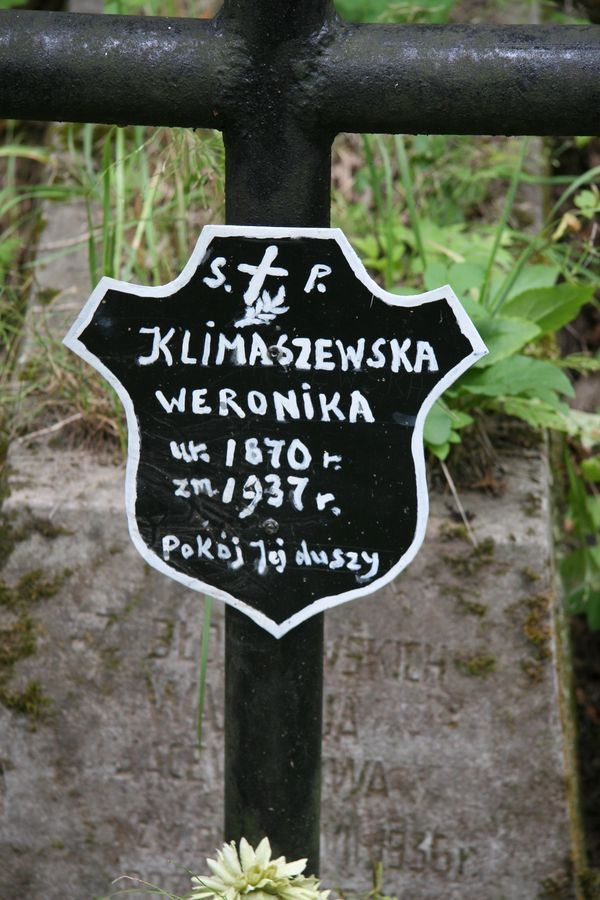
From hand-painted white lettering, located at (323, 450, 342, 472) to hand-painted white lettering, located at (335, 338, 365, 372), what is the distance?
0.32ft

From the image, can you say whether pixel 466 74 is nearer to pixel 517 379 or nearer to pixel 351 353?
pixel 351 353

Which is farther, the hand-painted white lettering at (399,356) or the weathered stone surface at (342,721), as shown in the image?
the weathered stone surface at (342,721)

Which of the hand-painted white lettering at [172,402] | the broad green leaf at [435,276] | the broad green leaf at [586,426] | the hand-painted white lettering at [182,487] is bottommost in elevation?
the broad green leaf at [586,426]

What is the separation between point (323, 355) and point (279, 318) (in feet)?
0.19

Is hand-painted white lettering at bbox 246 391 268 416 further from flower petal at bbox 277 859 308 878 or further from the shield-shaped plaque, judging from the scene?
flower petal at bbox 277 859 308 878

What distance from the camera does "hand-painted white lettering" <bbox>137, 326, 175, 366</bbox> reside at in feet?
3.64

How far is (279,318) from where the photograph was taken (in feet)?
3.59

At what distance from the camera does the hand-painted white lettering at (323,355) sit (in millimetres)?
1099

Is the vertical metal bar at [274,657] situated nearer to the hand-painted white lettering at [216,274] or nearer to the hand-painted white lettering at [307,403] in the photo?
the hand-painted white lettering at [216,274]

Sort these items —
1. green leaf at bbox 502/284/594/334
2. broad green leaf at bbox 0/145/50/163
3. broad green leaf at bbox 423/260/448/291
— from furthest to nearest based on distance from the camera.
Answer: broad green leaf at bbox 0/145/50/163 < green leaf at bbox 502/284/594/334 < broad green leaf at bbox 423/260/448/291

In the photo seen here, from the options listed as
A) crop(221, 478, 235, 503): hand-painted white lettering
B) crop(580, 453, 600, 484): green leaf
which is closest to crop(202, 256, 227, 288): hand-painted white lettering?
crop(221, 478, 235, 503): hand-painted white lettering

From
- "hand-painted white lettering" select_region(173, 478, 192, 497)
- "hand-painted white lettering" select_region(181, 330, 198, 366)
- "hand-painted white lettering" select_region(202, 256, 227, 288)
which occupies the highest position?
"hand-painted white lettering" select_region(202, 256, 227, 288)

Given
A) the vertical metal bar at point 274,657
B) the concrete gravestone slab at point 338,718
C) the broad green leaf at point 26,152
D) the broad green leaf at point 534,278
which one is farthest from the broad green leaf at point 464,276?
the broad green leaf at point 26,152

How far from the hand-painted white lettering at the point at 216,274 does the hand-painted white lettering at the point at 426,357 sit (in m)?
0.21
